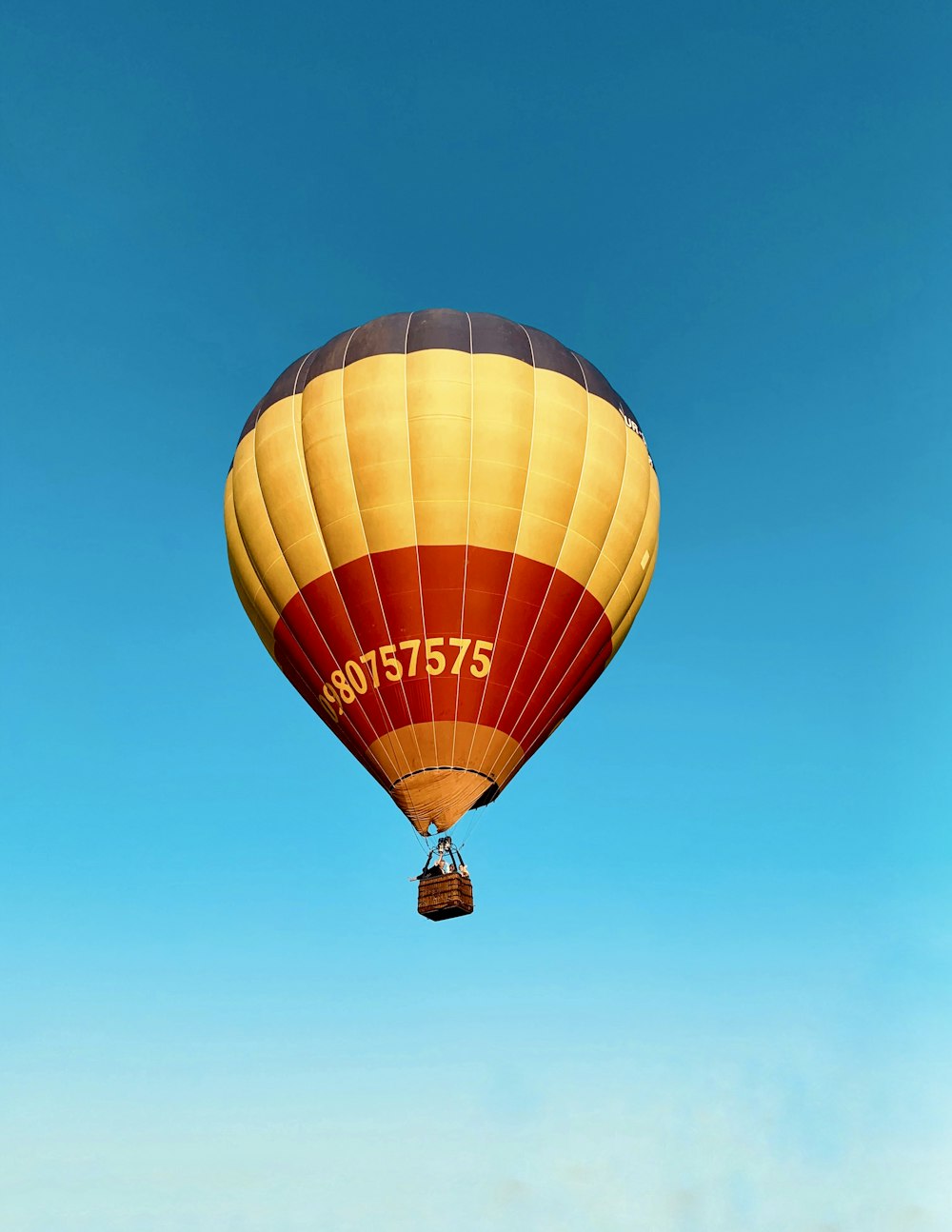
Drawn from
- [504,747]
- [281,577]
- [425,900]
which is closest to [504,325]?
[281,577]

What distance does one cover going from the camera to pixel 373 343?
1944 centimetres

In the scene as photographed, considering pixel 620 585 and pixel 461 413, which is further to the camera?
pixel 620 585

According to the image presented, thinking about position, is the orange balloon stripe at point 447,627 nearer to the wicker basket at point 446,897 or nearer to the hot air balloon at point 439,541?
the hot air balloon at point 439,541

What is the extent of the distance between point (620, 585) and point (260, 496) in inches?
254

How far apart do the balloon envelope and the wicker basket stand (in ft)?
3.49

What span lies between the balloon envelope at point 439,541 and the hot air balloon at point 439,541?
3 cm

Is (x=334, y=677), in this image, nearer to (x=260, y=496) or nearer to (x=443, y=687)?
(x=443, y=687)

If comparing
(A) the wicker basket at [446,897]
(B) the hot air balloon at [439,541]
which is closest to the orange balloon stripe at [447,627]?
(B) the hot air balloon at [439,541]

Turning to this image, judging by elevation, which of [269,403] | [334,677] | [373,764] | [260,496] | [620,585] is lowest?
[373,764]

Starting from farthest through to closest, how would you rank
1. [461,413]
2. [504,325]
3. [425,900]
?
[504,325] → [461,413] → [425,900]

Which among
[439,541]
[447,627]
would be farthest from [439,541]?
[447,627]

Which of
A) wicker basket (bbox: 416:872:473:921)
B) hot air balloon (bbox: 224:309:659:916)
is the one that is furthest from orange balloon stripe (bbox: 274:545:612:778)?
wicker basket (bbox: 416:872:473:921)

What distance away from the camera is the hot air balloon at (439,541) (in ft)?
60.0

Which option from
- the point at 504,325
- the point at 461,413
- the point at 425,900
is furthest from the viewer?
the point at 504,325
